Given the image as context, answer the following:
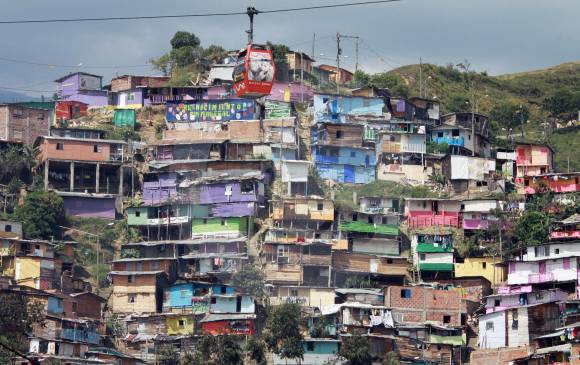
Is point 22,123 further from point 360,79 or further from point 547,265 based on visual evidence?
point 547,265

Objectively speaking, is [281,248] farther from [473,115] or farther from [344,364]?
[473,115]

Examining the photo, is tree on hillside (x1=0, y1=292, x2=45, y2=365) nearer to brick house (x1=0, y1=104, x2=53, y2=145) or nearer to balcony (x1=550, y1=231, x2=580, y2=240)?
brick house (x1=0, y1=104, x2=53, y2=145)

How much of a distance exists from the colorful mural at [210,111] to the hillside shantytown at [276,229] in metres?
0.12

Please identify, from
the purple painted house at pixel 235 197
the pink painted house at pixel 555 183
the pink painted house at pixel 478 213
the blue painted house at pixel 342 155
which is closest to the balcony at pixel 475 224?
the pink painted house at pixel 478 213

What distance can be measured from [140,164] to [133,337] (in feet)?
52.1

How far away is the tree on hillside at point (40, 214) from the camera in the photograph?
66.6 metres

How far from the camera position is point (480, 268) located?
64.4m

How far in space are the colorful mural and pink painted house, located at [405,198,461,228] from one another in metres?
11.2

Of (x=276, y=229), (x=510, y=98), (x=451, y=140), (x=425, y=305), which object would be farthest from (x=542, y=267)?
(x=510, y=98)

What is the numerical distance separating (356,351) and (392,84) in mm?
35628

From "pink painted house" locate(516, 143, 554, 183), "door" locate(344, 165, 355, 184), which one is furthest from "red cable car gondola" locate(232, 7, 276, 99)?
"pink painted house" locate(516, 143, 554, 183)

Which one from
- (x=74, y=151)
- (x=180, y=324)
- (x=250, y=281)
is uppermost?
(x=74, y=151)

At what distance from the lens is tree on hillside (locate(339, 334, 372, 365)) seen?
179 feet

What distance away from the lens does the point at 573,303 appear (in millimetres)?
→ 56969
